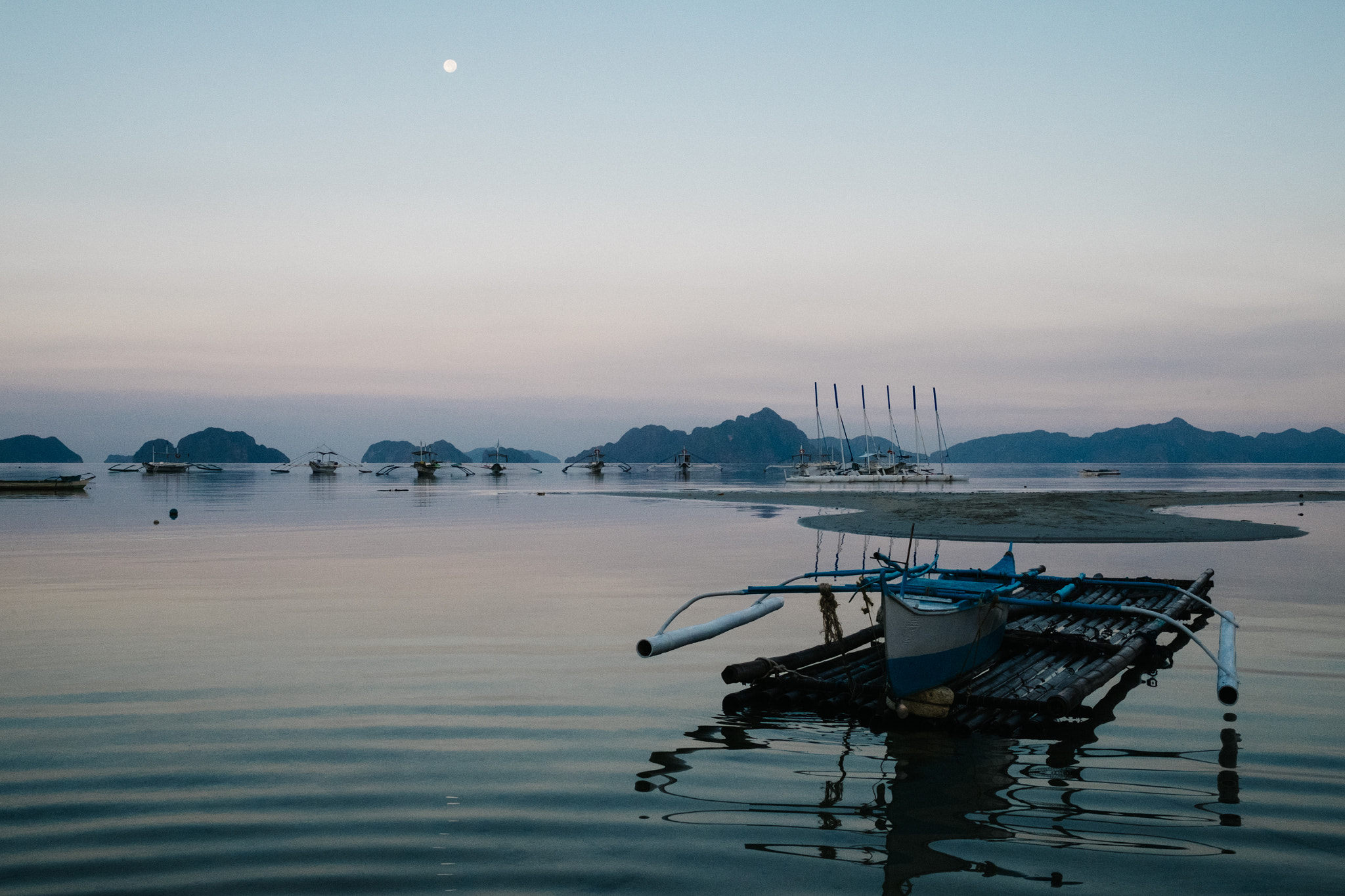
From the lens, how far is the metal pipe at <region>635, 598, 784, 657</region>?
13352mm

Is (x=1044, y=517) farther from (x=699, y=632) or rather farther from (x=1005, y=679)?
(x=699, y=632)

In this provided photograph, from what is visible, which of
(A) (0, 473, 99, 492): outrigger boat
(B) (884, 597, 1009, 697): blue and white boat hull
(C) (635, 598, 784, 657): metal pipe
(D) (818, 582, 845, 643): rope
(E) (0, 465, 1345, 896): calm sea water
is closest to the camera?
(E) (0, 465, 1345, 896): calm sea water

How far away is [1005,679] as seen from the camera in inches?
520

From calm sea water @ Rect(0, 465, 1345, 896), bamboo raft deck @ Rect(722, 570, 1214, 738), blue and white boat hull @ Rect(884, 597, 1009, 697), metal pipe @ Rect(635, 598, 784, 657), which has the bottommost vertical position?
calm sea water @ Rect(0, 465, 1345, 896)

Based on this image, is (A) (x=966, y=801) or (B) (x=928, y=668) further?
(B) (x=928, y=668)

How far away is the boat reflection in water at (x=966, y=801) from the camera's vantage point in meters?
7.85

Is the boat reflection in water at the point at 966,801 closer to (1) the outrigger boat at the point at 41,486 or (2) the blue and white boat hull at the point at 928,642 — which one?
(2) the blue and white boat hull at the point at 928,642

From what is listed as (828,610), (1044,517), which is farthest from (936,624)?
(1044,517)

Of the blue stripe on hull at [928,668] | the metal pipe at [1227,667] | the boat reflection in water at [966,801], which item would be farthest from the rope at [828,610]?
the metal pipe at [1227,667]

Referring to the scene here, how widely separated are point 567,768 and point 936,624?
510 centimetres

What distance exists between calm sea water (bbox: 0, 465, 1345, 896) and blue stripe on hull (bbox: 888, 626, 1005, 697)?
69 cm

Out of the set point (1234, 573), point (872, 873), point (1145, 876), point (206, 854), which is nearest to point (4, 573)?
point (206, 854)

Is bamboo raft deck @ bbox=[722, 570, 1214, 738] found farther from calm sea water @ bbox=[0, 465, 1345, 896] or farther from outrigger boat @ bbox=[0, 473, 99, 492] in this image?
outrigger boat @ bbox=[0, 473, 99, 492]

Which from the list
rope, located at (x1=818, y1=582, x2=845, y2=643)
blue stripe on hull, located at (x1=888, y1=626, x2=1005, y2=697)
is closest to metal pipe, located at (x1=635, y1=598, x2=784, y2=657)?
rope, located at (x1=818, y1=582, x2=845, y2=643)
